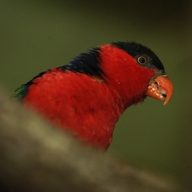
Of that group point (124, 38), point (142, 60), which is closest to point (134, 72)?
point (142, 60)

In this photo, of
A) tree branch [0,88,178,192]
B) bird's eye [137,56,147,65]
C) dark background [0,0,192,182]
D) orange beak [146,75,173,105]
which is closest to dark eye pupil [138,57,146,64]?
bird's eye [137,56,147,65]

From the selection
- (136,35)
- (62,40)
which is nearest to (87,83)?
(62,40)

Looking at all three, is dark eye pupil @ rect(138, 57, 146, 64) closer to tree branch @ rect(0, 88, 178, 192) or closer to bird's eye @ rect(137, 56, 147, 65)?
bird's eye @ rect(137, 56, 147, 65)

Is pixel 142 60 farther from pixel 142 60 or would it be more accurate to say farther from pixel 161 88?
pixel 161 88

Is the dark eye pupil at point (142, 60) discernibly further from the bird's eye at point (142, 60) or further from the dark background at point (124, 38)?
the dark background at point (124, 38)

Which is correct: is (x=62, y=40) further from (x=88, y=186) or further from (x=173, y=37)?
(x=88, y=186)

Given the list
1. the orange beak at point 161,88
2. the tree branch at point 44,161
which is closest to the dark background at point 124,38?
the orange beak at point 161,88
